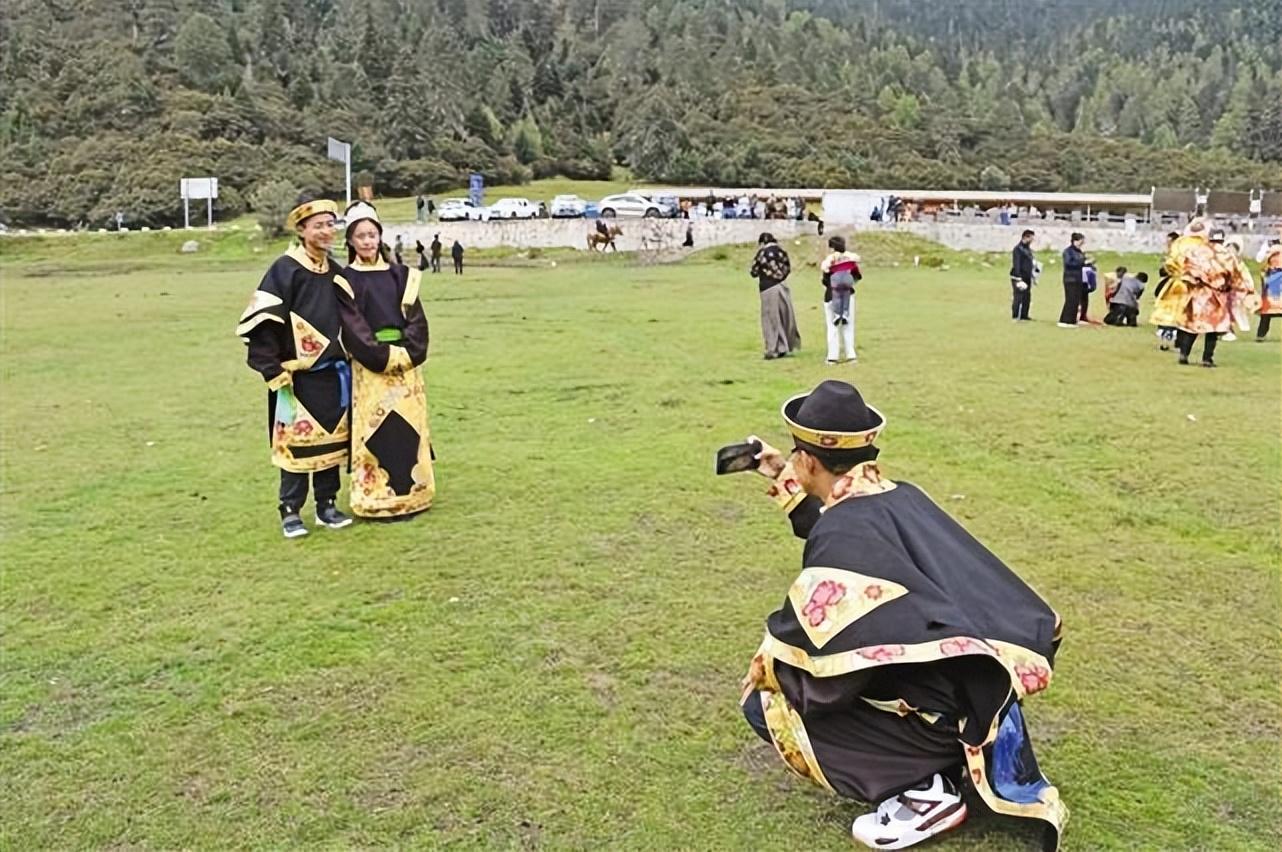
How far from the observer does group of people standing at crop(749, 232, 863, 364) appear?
13.7 meters

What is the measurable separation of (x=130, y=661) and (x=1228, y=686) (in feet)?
15.5

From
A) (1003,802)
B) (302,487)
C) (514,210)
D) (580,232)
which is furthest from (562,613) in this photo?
(514,210)

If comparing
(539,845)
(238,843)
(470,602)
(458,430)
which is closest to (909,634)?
(539,845)

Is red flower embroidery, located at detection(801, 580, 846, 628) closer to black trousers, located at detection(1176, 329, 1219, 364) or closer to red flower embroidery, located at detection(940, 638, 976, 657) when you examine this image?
red flower embroidery, located at detection(940, 638, 976, 657)

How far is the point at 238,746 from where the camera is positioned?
14.2ft

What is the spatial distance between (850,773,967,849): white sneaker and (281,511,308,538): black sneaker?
14.3 ft

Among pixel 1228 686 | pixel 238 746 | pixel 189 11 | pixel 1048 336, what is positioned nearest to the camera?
pixel 238 746

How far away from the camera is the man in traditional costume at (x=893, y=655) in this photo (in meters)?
3.29

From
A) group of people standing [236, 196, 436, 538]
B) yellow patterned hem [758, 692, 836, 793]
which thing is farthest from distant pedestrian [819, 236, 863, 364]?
yellow patterned hem [758, 692, 836, 793]

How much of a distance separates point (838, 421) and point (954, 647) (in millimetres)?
755

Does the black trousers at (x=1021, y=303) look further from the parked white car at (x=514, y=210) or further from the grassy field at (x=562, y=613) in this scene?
the parked white car at (x=514, y=210)

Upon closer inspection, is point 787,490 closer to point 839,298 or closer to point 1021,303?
point 839,298

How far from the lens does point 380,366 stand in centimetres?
687

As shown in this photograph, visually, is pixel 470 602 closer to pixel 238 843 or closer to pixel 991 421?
pixel 238 843
